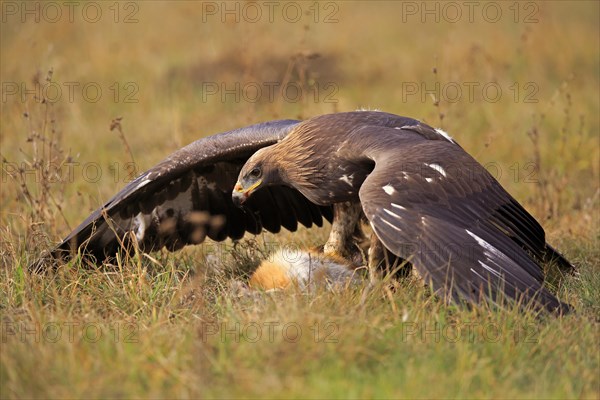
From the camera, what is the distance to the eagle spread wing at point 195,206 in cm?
526

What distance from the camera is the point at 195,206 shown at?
223 inches

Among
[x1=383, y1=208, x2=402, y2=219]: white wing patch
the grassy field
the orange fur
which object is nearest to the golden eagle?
[x1=383, y1=208, x2=402, y2=219]: white wing patch

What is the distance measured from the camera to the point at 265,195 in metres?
5.76

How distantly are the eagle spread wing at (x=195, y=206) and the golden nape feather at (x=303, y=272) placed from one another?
28.1 inches

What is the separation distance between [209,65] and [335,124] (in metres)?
5.71

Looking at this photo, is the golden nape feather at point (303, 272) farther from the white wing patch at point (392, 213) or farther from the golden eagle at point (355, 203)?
the white wing patch at point (392, 213)

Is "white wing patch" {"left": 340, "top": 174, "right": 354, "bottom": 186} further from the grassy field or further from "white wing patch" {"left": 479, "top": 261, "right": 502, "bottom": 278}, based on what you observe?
"white wing patch" {"left": 479, "top": 261, "right": 502, "bottom": 278}

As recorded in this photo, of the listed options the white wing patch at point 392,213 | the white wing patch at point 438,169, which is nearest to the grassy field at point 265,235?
the white wing patch at point 392,213

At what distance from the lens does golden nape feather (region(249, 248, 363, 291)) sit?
459 cm

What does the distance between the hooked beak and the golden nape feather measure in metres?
0.35

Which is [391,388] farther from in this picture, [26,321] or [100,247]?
[100,247]

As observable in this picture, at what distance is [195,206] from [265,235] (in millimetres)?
667

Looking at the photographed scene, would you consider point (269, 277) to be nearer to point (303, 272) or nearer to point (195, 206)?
point (303, 272)

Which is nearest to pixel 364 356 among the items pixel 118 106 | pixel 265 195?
pixel 265 195
